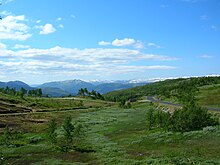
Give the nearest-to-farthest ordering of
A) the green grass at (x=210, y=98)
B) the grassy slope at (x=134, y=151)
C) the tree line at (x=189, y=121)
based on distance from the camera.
Result: the grassy slope at (x=134, y=151), the tree line at (x=189, y=121), the green grass at (x=210, y=98)

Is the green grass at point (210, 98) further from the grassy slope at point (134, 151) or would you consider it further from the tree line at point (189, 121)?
the grassy slope at point (134, 151)

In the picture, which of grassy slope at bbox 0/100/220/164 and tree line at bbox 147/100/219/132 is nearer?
grassy slope at bbox 0/100/220/164

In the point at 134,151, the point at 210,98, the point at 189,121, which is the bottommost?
the point at 134,151

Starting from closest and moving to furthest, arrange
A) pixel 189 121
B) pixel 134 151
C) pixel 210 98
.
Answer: pixel 134 151
pixel 189 121
pixel 210 98

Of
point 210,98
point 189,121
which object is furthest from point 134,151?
point 210,98

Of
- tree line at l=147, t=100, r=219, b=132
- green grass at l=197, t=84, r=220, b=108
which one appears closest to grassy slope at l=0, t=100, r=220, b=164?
tree line at l=147, t=100, r=219, b=132

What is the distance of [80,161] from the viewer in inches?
1833

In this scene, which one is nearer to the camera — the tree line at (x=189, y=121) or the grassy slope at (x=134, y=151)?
the grassy slope at (x=134, y=151)

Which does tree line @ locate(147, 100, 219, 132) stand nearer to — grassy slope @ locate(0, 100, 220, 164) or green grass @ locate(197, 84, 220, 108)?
grassy slope @ locate(0, 100, 220, 164)

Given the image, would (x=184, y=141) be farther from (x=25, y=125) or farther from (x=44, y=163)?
(x=25, y=125)

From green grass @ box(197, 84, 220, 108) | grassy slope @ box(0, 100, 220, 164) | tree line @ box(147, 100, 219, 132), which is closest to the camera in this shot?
grassy slope @ box(0, 100, 220, 164)

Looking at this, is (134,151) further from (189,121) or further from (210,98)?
(210,98)

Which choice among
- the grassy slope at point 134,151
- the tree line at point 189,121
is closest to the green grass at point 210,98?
the tree line at point 189,121

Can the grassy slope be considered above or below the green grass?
below
